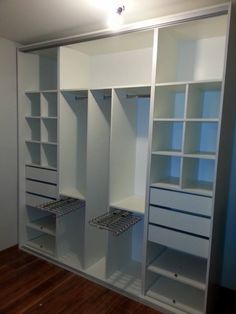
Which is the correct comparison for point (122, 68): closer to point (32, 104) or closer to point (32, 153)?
point (32, 104)

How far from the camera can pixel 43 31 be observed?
2.55 metres

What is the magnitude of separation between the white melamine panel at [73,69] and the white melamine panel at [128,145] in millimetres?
662

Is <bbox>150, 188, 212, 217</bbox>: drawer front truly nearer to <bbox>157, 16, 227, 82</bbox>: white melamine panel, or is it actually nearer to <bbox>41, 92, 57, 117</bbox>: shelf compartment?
<bbox>157, 16, 227, 82</bbox>: white melamine panel

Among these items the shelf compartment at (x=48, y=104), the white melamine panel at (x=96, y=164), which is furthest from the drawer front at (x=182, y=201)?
the shelf compartment at (x=48, y=104)

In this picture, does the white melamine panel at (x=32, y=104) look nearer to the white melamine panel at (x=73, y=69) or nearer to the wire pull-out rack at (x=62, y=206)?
the white melamine panel at (x=73, y=69)

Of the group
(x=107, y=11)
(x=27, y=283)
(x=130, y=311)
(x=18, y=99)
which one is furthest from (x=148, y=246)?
(x=18, y=99)

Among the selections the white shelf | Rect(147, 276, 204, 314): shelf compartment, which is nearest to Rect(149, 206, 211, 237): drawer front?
the white shelf

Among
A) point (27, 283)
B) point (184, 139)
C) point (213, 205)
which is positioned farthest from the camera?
point (27, 283)

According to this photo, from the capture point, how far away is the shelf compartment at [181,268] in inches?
81.5

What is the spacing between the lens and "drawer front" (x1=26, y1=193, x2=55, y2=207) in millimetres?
2930

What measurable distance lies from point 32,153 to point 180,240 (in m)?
2.06

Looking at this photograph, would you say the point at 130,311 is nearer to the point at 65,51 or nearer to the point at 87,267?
the point at 87,267

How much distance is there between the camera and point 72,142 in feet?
→ 9.39

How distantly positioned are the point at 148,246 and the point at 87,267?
32.2 inches
